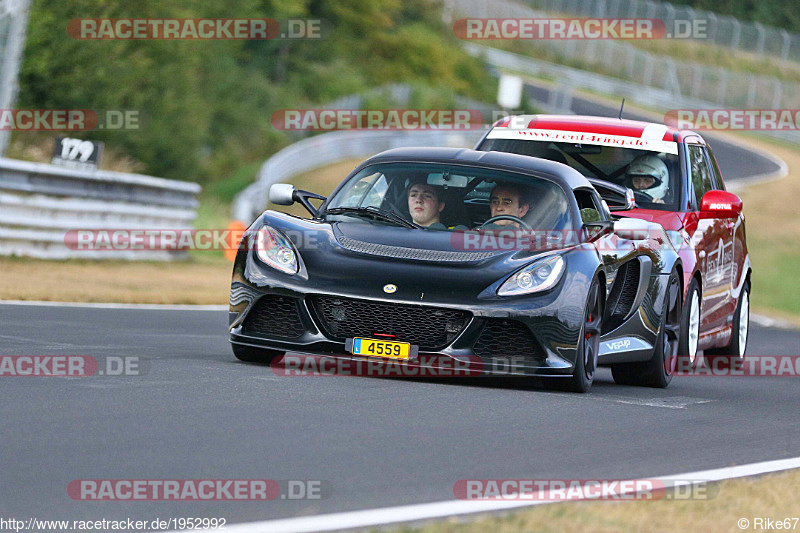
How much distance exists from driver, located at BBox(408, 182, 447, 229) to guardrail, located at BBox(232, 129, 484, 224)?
85.6ft

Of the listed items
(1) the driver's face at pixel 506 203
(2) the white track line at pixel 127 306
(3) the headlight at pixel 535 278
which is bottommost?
(3) the headlight at pixel 535 278

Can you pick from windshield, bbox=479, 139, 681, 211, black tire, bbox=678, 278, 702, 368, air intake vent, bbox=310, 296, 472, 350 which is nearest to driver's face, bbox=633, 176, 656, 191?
windshield, bbox=479, 139, 681, 211

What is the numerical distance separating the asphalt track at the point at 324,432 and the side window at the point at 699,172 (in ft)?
9.15

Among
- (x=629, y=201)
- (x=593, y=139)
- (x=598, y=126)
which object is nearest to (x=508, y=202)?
(x=629, y=201)

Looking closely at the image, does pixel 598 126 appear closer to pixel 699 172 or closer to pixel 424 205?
pixel 699 172

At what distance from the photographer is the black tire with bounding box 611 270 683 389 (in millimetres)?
10047

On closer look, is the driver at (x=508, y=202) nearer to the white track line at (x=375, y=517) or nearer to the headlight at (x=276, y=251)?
the headlight at (x=276, y=251)

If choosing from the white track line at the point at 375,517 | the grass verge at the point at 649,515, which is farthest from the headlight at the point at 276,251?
the white track line at the point at 375,517

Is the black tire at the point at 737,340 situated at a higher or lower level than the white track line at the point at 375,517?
higher

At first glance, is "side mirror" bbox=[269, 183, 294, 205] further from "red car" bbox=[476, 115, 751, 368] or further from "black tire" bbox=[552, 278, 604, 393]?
"red car" bbox=[476, 115, 751, 368]

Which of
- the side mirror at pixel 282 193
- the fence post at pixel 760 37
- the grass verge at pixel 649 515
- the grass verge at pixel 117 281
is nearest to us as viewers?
the grass verge at pixel 649 515

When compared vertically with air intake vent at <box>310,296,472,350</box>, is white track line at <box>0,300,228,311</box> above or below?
above

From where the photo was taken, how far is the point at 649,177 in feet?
39.7

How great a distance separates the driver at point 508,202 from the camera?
915cm
